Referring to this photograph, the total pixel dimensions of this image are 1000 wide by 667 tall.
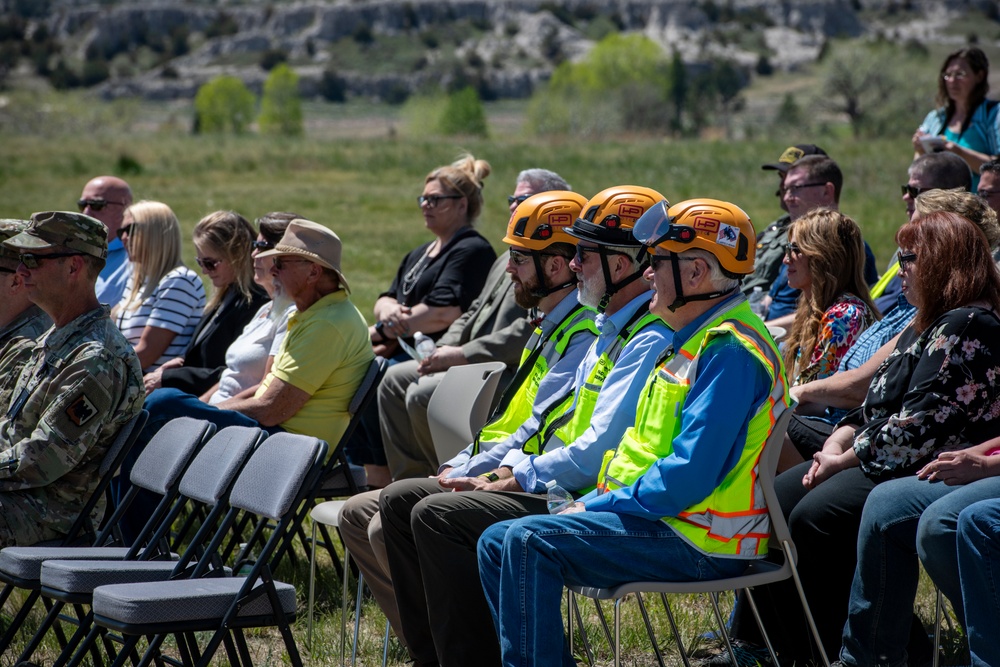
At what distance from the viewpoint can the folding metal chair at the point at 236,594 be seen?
341 cm

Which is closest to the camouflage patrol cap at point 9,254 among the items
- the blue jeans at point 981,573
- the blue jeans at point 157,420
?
the blue jeans at point 157,420

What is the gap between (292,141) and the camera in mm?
39375

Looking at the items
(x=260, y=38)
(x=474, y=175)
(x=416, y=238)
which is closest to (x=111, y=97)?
(x=260, y=38)

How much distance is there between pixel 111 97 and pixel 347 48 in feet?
138

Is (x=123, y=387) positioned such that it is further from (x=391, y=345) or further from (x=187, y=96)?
(x=187, y=96)

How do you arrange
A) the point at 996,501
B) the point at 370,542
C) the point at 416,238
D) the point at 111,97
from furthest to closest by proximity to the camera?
1. the point at 111,97
2. the point at 416,238
3. the point at 370,542
4. the point at 996,501

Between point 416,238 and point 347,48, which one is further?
point 347,48

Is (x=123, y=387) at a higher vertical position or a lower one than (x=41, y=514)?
higher

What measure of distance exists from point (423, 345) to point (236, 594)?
2769 mm

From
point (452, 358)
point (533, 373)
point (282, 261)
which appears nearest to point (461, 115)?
point (452, 358)

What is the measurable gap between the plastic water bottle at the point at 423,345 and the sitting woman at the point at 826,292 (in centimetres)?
210

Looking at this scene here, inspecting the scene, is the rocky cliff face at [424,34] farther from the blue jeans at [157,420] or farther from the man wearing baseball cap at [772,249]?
the blue jeans at [157,420]

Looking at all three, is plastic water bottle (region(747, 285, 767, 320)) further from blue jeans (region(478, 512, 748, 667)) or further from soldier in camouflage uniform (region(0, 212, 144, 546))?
soldier in camouflage uniform (region(0, 212, 144, 546))

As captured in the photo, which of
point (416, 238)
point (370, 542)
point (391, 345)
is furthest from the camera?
point (416, 238)
